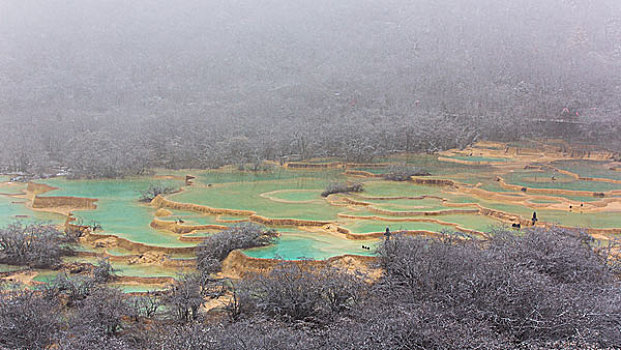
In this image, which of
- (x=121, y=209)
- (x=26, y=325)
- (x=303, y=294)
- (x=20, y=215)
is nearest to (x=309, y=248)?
(x=303, y=294)

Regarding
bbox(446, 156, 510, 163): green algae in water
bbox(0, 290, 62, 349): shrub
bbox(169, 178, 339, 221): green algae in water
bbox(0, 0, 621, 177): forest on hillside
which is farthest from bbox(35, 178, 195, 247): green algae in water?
bbox(446, 156, 510, 163): green algae in water

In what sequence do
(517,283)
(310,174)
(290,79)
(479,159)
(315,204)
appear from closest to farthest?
1. (517,283)
2. (315,204)
3. (310,174)
4. (479,159)
5. (290,79)

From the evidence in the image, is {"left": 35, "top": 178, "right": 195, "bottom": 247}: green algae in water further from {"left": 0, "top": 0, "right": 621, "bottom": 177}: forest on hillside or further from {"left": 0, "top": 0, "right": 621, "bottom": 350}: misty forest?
{"left": 0, "top": 0, "right": 621, "bottom": 177}: forest on hillside

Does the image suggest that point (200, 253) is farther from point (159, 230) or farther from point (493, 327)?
point (493, 327)

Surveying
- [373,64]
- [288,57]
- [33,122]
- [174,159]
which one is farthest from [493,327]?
[288,57]

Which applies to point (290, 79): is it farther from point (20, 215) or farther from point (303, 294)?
point (303, 294)

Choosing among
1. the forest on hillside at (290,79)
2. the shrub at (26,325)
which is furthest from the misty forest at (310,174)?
the forest on hillside at (290,79)
